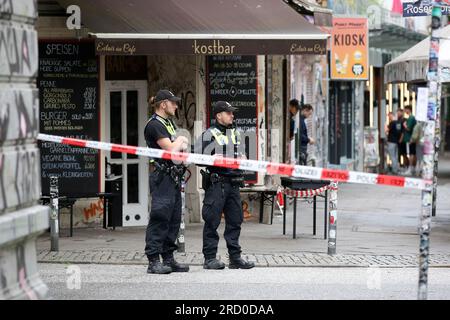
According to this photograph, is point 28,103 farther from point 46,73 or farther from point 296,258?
point 46,73

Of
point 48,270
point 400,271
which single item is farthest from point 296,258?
point 48,270

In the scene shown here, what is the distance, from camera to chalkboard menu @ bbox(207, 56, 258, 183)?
17844mm

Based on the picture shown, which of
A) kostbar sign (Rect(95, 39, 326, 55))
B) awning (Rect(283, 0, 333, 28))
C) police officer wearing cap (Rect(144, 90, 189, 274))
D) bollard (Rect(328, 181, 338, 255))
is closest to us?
police officer wearing cap (Rect(144, 90, 189, 274))

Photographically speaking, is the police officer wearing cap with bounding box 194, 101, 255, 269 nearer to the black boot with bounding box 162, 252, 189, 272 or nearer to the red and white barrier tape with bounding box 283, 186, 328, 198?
the black boot with bounding box 162, 252, 189, 272

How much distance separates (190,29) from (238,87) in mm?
2142

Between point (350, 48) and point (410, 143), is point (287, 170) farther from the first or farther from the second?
point (410, 143)

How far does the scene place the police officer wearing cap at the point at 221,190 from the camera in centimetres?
1234

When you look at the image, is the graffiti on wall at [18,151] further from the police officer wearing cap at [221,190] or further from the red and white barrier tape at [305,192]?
the red and white barrier tape at [305,192]

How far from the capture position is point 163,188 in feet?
39.0

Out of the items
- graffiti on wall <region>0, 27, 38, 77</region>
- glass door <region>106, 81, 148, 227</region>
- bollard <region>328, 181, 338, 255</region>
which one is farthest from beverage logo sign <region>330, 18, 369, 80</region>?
graffiti on wall <region>0, 27, 38, 77</region>

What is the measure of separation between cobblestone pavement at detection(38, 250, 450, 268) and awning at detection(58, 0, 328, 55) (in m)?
3.03

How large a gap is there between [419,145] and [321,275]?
21314 mm

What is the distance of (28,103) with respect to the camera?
318 inches

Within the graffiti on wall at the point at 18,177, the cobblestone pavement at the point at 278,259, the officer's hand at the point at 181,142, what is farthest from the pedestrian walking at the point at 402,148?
the graffiti on wall at the point at 18,177
